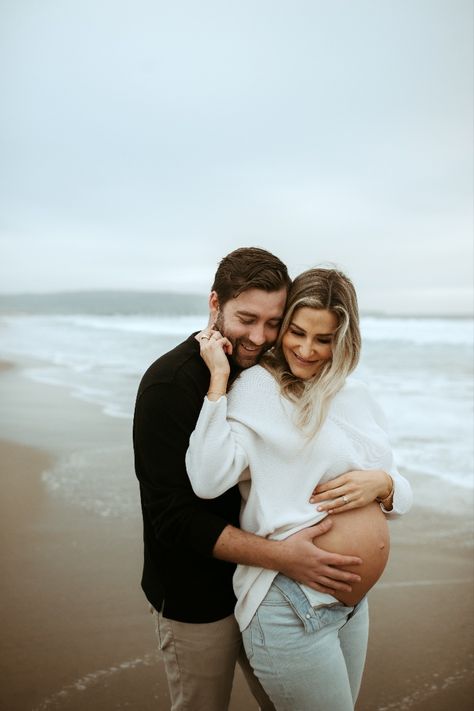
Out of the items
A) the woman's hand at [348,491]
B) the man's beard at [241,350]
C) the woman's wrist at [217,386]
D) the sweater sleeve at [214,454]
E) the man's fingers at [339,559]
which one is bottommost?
the man's fingers at [339,559]

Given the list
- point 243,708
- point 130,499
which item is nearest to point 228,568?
point 243,708

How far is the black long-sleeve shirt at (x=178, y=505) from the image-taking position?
75.5 inches

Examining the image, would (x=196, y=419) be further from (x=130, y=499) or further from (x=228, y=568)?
(x=130, y=499)

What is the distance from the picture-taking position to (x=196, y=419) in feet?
6.56

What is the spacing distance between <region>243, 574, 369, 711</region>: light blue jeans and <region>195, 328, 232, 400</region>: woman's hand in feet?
2.28

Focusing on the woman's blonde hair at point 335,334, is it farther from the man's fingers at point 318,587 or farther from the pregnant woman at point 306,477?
the man's fingers at point 318,587

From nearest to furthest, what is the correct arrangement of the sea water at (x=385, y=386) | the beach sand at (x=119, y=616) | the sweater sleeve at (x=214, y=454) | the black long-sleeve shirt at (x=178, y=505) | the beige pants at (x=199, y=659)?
the sweater sleeve at (x=214, y=454) → the black long-sleeve shirt at (x=178, y=505) → the beige pants at (x=199, y=659) → the beach sand at (x=119, y=616) → the sea water at (x=385, y=386)

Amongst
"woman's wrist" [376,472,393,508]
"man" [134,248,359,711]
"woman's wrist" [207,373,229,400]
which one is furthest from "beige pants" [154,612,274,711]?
"woman's wrist" [207,373,229,400]

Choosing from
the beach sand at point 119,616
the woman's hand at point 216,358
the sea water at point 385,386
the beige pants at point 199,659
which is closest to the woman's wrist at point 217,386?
the woman's hand at point 216,358

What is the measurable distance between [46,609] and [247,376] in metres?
2.52

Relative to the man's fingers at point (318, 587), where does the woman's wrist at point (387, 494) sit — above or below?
above

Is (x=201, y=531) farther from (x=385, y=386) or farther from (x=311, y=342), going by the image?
(x=385, y=386)

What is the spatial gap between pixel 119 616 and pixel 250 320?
2391mm

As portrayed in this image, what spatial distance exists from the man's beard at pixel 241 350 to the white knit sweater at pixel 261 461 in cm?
22
